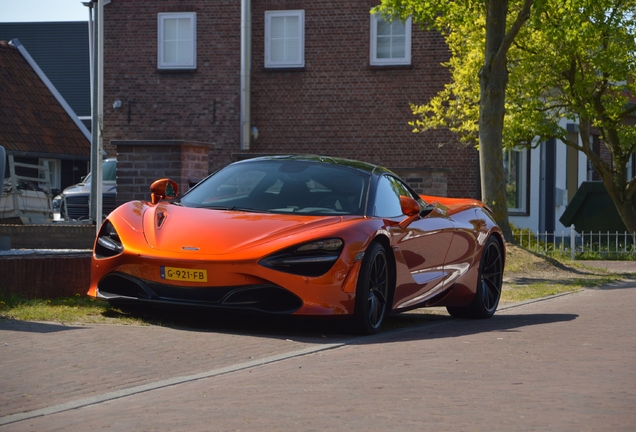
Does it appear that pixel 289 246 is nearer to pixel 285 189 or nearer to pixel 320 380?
pixel 285 189

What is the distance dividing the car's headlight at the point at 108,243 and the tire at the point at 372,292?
178 cm

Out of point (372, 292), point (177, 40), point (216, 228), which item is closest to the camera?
point (216, 228)

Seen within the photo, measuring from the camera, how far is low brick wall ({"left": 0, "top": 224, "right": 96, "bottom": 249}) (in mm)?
14188

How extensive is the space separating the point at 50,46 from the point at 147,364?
155 feet

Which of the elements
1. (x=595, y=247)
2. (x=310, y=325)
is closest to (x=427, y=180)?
(x=595, y=247)

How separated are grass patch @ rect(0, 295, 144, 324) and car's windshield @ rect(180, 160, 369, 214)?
108 cm

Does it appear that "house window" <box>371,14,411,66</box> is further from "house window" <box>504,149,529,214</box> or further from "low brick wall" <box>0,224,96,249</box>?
"low brick wall" <box>0,224,96,249</box>

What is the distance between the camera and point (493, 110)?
18438mm

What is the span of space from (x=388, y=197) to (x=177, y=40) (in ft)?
A: 66.1

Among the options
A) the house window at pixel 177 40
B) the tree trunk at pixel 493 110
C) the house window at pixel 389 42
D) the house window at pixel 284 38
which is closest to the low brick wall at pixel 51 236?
the tree trunk at pixel 493 110

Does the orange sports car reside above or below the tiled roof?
below

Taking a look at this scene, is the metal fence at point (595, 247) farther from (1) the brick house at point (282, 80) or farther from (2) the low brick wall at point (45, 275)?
(2) the low brick wall at point (45, 275)

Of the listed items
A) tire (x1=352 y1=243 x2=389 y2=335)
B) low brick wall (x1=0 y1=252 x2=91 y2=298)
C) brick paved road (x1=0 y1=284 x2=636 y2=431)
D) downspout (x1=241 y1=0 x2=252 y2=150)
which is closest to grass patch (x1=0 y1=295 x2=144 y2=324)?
low brick wall (x1=0 y1=252 x2=91 y2=298)

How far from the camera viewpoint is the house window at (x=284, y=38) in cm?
2794
